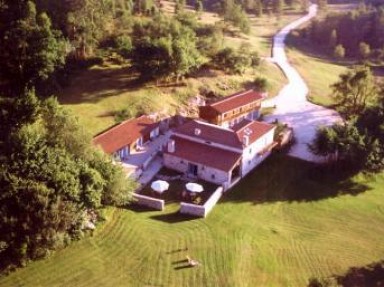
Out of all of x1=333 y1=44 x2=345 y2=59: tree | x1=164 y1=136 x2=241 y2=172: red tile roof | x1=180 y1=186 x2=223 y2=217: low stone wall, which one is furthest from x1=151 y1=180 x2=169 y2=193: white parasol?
x1=333 y1=44 x2=345 y2=59: tree

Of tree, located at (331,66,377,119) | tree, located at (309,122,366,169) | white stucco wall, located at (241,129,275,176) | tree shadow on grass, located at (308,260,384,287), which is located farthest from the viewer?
tree, located at (331,66,377,119)

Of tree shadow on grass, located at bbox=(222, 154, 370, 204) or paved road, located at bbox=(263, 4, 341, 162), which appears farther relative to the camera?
paved road, located at bbox=(263, 4, 341, 162)

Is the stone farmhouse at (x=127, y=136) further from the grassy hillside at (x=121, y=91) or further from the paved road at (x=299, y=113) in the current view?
the paved road at (x=299, y=113)

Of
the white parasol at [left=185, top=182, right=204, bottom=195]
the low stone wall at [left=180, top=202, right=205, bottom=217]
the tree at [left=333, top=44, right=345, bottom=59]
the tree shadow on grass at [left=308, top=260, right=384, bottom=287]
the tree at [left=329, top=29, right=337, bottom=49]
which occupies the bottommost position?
the tree shadow on grass at [left=308, top=260, right=384, bottom=287]

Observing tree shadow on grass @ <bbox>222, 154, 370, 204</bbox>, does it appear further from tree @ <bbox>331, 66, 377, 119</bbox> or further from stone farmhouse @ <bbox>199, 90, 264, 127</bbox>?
tree @ <bbox>331, 66, 377, 119</bbox>

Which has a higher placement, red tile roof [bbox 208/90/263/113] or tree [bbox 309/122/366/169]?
red tile roof [bbox 208/90/263/113]

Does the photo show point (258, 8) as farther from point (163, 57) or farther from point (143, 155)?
point (143, 155)

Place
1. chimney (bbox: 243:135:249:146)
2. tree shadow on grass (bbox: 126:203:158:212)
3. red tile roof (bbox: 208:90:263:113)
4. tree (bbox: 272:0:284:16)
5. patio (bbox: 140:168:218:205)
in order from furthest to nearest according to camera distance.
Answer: tree (bbox: 272:0:284:16), red tile roof (bbox: 208:90:263:113), chimney (bbox: 243:135:249:146), patio (bbox: 140:168:218:205), tree shadow on grass (bbox: 126:203:158:212)
